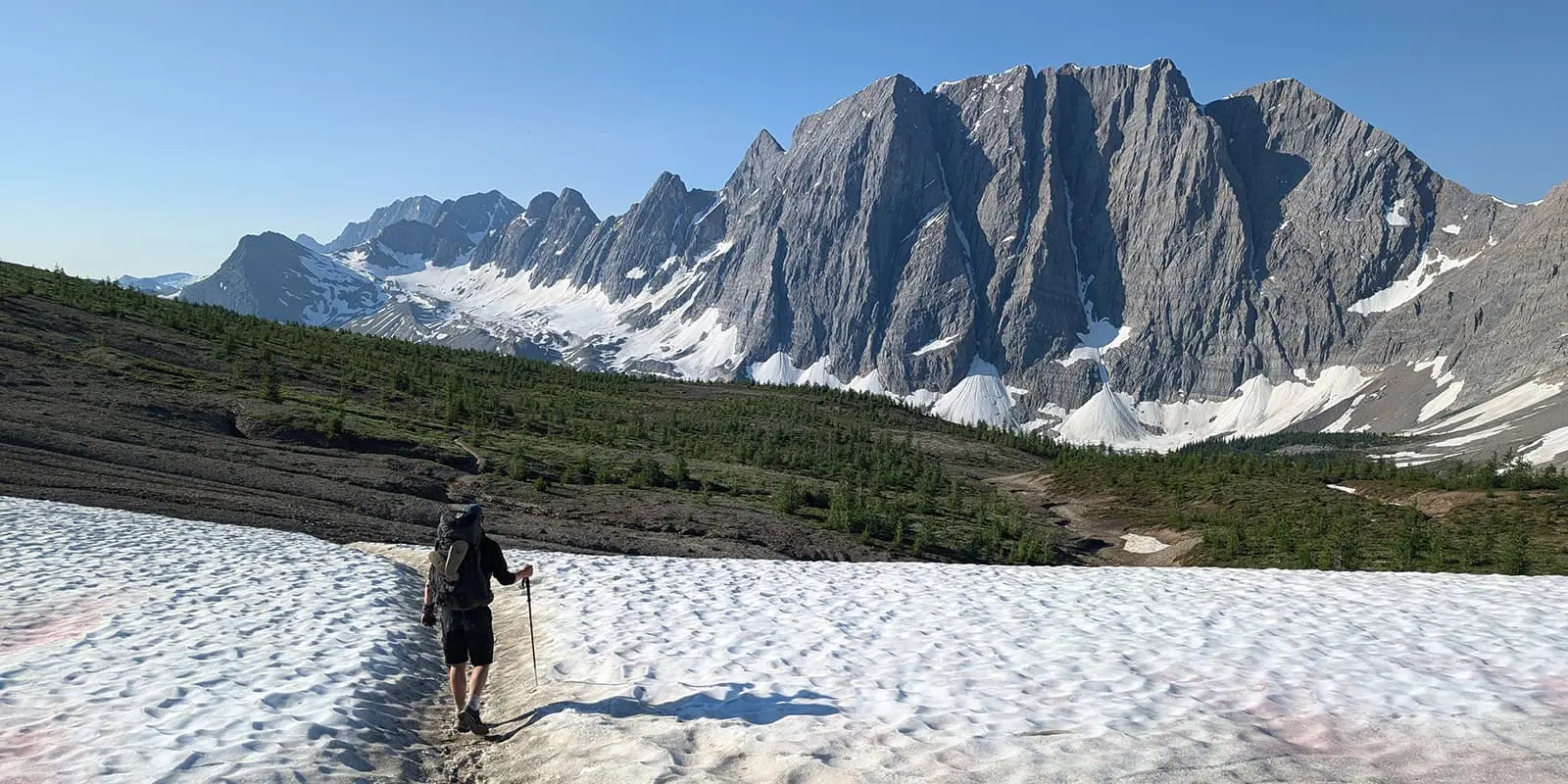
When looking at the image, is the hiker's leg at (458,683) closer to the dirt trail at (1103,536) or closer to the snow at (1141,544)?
the dirt trail at (1103,536)

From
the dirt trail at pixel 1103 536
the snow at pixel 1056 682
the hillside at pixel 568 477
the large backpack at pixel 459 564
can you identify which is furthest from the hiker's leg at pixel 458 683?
the dirt trail at pixel 1103 536

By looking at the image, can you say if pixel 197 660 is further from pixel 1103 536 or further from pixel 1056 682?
pixel 1103 536

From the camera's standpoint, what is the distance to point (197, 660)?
12547 millimetres

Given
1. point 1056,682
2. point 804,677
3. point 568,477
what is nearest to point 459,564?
point 804,677

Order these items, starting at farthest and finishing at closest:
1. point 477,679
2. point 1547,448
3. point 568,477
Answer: point 1547,448 < point 568,477 < point 477,679

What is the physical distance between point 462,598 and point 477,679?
1.12 m

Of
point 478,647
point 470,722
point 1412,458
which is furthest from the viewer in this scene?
point 1412,458

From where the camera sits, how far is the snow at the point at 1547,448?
499 feet

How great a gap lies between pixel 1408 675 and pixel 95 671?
1877 centimetres

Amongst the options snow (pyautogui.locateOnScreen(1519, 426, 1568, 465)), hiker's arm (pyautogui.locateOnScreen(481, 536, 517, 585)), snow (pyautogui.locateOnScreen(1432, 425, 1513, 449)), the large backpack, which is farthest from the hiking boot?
snow (pyautogui.locateOnScreen(1432, 425, 1513, 449))

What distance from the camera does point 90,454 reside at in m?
32.5

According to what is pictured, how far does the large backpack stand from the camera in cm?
1134

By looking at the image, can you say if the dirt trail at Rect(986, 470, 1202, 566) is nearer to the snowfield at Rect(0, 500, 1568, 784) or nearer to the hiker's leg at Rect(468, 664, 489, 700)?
the snowfield at Rect(0, 500, 1568, 784)

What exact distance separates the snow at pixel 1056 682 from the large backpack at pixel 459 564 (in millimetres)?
1954
